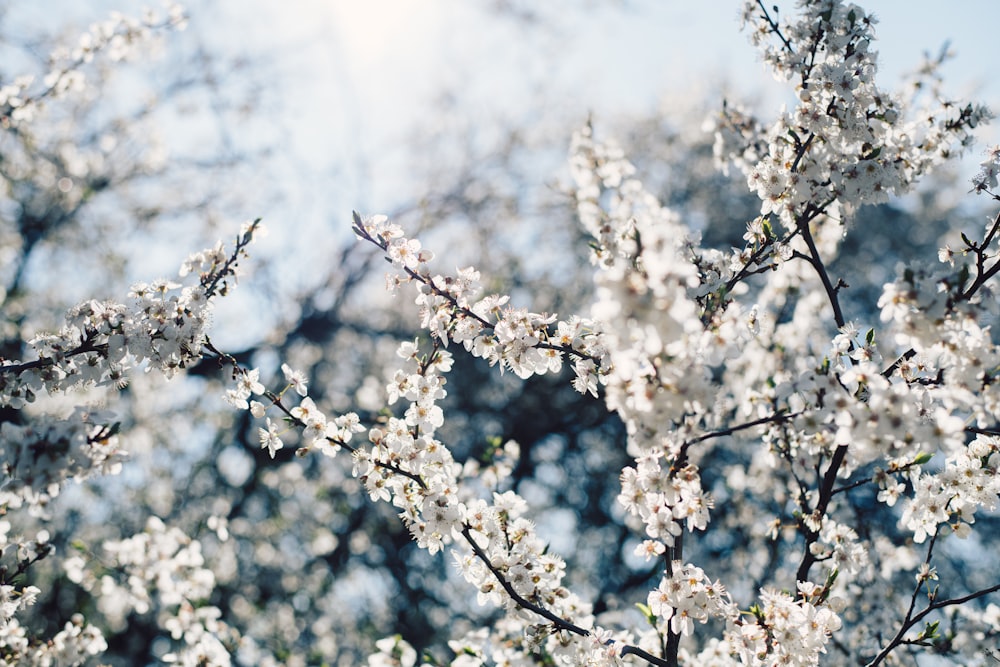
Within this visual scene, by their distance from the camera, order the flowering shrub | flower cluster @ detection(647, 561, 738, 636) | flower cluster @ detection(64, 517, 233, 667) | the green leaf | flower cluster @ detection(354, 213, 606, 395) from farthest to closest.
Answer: flower cluster @ detection(64, 517, 233, 667)
the green leaf
flower cluster @ detection(354, 213, 606, 395)
flower cluster @ detection(647, 561, 738, 636)
the flowering shrub

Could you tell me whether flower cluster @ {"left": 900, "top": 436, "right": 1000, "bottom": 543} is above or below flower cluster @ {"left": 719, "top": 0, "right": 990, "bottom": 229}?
below

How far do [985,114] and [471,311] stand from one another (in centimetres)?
272

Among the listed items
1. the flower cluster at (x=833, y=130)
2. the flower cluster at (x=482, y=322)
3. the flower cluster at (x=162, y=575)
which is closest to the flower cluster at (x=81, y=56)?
the flower cluster at (x=162, y=575)

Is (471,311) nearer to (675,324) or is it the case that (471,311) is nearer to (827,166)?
(675,324)

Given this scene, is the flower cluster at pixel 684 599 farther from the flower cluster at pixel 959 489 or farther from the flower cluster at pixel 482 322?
the flower cluster at pixel 959 489

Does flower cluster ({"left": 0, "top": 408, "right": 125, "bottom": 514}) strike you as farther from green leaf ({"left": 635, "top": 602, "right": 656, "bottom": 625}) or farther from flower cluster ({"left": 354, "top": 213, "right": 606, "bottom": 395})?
green leaf ({"left": 635, "top": 602, "right": 656, "bottom": 625})

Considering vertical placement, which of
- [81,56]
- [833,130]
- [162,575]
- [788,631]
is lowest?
[162,575]

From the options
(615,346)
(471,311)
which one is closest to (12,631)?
(471,311)

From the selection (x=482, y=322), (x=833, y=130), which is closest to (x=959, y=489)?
(x=833, y=130)

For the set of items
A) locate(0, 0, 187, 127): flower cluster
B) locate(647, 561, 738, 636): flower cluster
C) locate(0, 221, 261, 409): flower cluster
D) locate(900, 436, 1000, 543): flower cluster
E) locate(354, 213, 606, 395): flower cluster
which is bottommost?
locate(0, 221, 261, 409): flower cluster

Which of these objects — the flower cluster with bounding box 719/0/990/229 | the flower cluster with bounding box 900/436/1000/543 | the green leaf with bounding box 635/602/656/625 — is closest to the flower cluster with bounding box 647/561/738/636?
the green leaf with bounding box 635/602/656/625

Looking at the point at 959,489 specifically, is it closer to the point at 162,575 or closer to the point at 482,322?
the point at 482,322

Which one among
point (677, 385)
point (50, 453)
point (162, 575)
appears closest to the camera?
point (677, 385)

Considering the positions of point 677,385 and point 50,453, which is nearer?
point 677,385
